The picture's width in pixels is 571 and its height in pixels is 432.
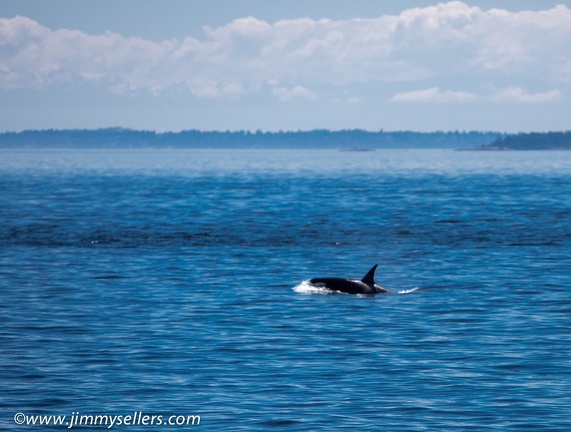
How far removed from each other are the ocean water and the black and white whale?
634mm

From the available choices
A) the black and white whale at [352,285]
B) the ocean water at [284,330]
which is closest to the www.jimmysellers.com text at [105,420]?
the ocean water at [284,330]

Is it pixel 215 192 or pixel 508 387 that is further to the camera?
pixel 215 192

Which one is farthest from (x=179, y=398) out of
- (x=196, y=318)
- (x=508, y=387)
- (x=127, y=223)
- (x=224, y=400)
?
(x=127, y=223)

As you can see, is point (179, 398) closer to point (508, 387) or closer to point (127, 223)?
point (508, 387)

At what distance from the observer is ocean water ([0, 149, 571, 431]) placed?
1730 cm

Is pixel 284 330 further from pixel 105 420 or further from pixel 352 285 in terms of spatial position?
pixel 105 420

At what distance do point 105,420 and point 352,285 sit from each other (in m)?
14.7

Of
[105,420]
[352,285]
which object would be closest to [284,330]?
[352,285]

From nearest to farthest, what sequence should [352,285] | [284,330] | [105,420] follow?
[105,420] < [284,330] < [352,285]

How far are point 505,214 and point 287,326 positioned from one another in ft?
142

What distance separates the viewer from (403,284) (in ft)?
108

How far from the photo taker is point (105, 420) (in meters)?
16.8

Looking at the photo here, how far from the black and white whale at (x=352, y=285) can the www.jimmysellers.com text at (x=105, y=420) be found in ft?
46.1

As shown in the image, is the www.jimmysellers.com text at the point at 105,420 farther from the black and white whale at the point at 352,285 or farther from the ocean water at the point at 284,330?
the black and white whale at the point at 352,285
